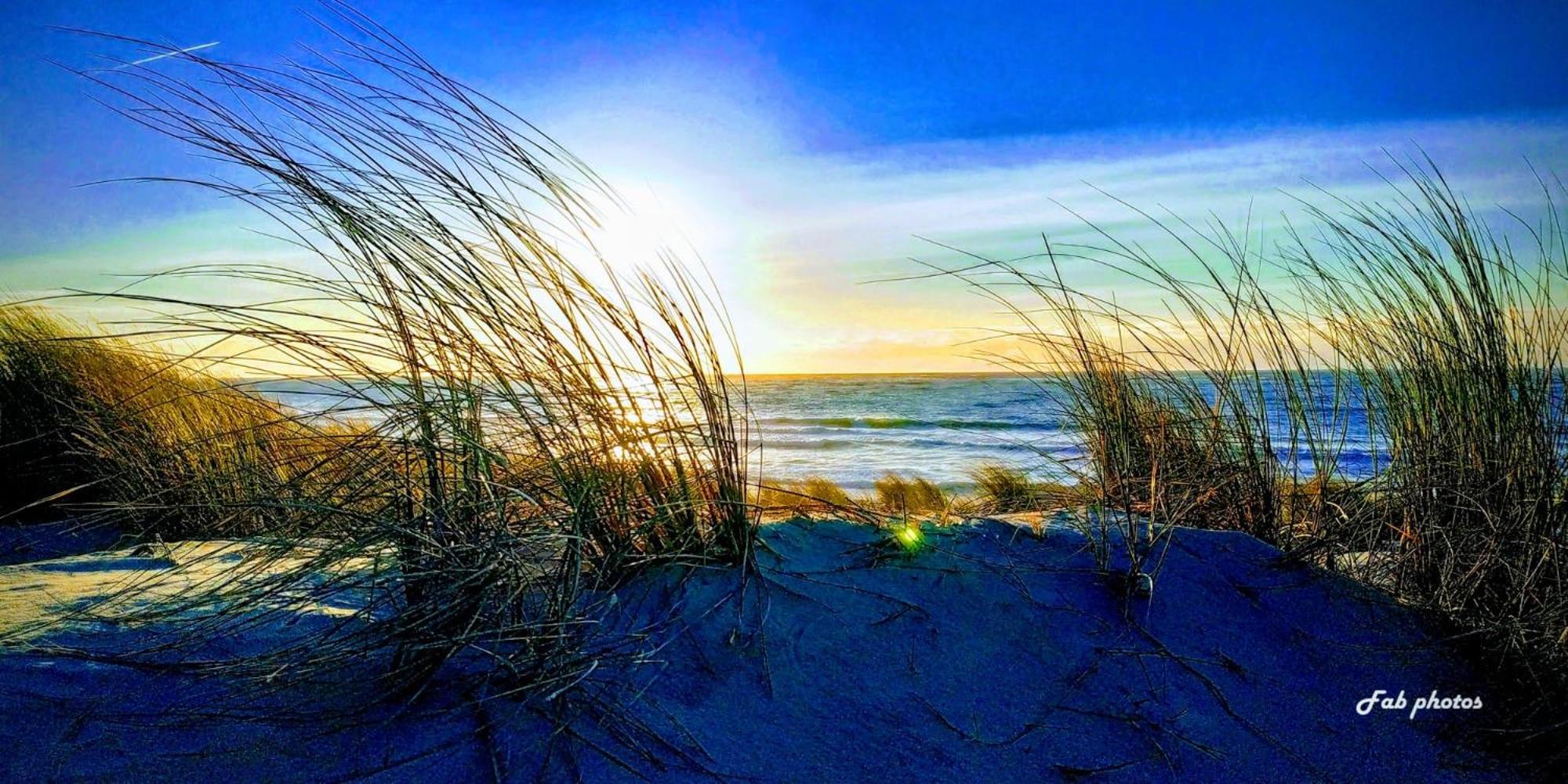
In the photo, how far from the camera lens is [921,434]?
15055 mm

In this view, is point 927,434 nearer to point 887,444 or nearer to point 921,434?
point 921,434

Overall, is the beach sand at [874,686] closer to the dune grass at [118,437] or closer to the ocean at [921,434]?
the ocean at [921,434]

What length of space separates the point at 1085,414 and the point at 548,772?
227 cm

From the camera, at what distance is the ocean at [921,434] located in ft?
30.3

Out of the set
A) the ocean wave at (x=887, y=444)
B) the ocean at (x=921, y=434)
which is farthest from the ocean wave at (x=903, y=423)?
the ocean wave at (x=887, y=444)

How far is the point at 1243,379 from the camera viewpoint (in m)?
2.74

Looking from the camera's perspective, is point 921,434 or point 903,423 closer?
point 921,434

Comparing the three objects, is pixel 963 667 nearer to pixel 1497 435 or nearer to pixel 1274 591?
pixel 1274 591

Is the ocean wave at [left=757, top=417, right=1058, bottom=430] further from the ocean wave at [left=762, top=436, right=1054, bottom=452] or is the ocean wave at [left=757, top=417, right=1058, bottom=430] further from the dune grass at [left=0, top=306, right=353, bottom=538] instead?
the dune grass at [left=0, top=306, right=353, bottom=538]

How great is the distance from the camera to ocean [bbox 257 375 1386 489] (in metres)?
9.23

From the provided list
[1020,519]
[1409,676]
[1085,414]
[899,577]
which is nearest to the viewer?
[1409,676]

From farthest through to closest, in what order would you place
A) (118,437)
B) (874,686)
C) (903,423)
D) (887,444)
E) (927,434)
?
(903,423), (927,434), (887,444), (118,437), (874,686)

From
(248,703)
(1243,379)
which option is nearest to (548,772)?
(248,703)

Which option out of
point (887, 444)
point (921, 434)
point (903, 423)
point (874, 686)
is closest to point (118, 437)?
point (874, 686)
